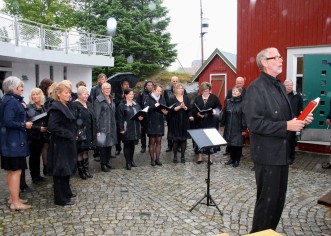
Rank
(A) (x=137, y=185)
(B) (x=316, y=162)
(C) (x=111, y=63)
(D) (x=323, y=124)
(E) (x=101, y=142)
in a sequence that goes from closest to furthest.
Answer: (A) (x=137, y=185), (E) (x=101, y=142), (B) (x=316, y=162), (D) (x=323, y=124), (C) (x=111, y=63)

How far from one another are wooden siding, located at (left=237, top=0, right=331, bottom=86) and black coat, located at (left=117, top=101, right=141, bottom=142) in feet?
15.6

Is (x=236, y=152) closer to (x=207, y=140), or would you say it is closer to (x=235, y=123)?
(x=235, y=123)

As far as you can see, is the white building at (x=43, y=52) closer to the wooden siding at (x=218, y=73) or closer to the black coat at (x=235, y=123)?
the wooden siding at (x=218, y=73)

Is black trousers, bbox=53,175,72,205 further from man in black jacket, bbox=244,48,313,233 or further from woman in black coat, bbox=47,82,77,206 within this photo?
man in black jacket, bbox=244,48,313,233

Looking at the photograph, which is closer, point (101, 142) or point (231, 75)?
point (101, 142)

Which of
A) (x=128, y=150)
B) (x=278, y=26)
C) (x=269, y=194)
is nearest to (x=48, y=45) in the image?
(x=128, y=150)

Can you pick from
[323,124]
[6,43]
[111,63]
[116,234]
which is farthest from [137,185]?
[111,63]

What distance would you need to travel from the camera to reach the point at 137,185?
6645mm

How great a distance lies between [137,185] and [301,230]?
3176 mm

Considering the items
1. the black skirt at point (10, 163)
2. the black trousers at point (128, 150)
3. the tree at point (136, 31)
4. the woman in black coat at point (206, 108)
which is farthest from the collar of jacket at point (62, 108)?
the tree at point (136, 31)

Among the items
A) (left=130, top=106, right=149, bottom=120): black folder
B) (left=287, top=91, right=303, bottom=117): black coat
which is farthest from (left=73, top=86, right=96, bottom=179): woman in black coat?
(left=287, top=91, right=303, bottom=117): black coat

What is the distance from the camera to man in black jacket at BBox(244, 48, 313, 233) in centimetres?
357

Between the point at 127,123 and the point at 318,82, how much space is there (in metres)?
5.63

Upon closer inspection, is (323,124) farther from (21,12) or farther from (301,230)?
(21,12)
